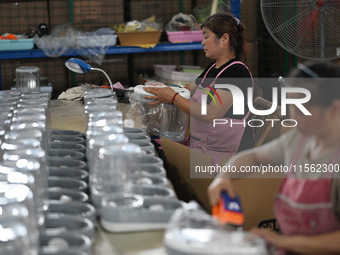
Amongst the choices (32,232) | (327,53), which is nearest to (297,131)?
(32,232)

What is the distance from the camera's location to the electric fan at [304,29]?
4348mm

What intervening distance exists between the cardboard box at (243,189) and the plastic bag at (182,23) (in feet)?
9.86

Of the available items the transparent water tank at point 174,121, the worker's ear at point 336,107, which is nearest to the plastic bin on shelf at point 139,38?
the transparent water tank at point 174,121

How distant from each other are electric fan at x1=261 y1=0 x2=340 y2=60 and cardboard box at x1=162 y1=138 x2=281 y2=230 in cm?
149

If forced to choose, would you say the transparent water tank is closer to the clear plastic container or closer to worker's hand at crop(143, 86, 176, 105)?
worker's hand at crop(143, 86, 176, 105)

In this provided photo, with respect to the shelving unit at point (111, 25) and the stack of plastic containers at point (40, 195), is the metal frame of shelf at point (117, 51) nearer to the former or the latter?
the shelving unit at point (111, 25)

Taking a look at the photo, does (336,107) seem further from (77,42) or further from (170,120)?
(77,42)

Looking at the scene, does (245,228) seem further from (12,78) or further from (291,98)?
(12,78)

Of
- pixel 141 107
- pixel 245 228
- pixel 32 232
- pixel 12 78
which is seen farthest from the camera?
pixel 12 78

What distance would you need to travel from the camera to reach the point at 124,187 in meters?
2.31

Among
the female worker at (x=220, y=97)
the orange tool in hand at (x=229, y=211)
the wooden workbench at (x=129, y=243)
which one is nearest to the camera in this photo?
the orange tool in hand at (x=229, y=211)

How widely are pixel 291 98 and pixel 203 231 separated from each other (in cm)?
64

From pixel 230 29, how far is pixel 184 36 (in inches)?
91.9

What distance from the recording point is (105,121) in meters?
2.85
